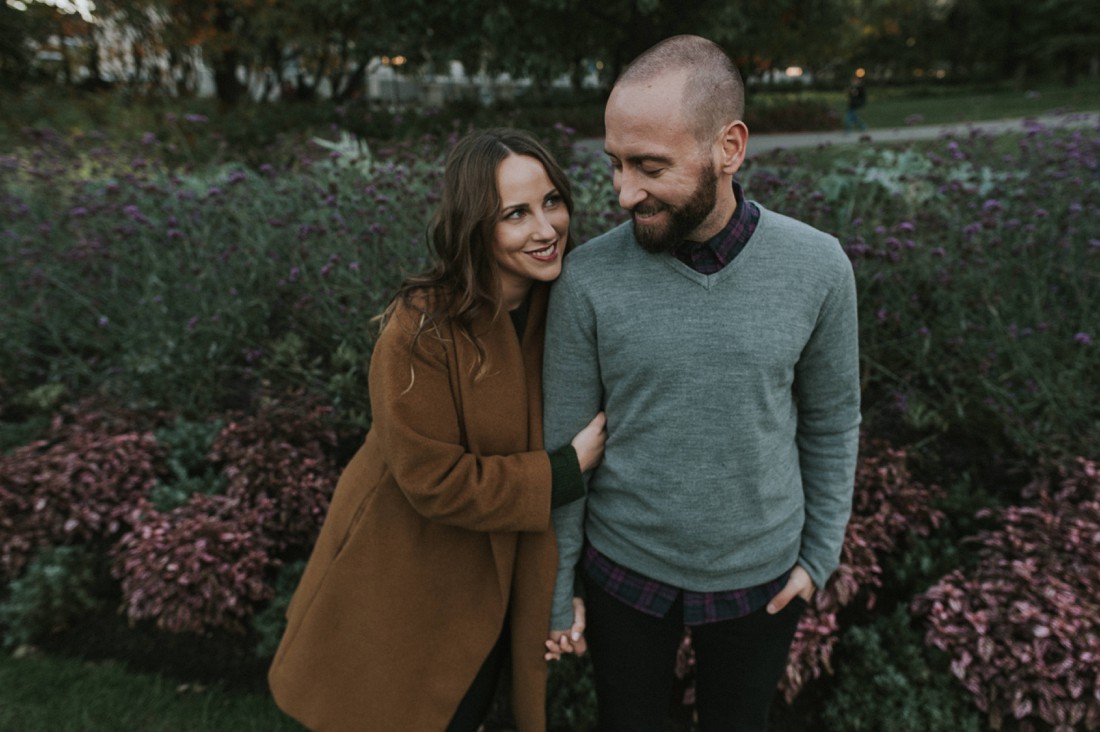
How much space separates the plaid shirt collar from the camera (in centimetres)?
155

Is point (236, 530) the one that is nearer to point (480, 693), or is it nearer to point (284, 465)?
point (284, 465)

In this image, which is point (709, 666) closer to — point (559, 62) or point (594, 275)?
point (594, 275)

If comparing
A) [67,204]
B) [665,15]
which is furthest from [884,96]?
[67,204]

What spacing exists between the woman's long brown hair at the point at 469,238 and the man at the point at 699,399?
0.58 feet

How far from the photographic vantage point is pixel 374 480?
1813 millimetres

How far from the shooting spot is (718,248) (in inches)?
60.9

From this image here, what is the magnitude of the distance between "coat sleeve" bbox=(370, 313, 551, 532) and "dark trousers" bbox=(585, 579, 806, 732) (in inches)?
14.7

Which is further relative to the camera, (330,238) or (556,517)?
(330,238)

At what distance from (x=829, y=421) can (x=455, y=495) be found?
2.84 feet

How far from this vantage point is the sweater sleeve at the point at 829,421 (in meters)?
1.58

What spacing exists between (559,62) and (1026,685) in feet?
35.5

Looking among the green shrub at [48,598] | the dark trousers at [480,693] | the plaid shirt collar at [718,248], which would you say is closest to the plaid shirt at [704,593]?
the plaid shirt collar at [718,248]

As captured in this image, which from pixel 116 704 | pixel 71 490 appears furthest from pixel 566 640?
pixel 71 490

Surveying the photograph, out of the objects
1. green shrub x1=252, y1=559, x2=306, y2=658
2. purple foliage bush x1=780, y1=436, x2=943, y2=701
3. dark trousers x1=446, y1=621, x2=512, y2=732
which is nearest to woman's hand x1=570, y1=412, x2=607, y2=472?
dark trousers x1=446, y1=621, x2=512, y2=732
